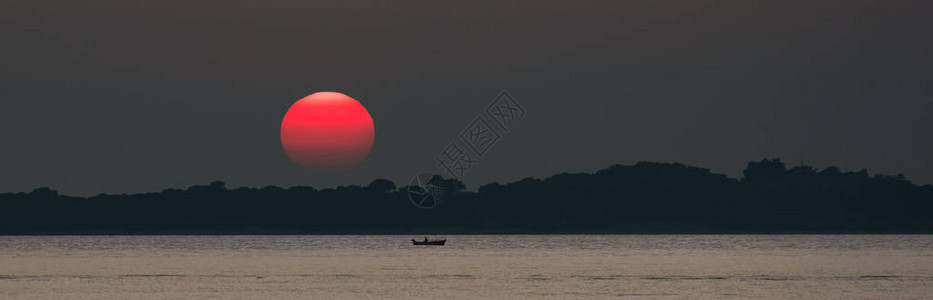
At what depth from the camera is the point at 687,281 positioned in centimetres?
11656

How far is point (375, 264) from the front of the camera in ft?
520

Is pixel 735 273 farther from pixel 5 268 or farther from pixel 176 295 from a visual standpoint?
pixel 5 268

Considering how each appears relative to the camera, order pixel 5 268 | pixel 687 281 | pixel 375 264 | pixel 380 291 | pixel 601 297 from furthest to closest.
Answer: pixel 375 264 < pixel 5 268 < pixel 687 281 < pixel 380 291 < pixel 601 297

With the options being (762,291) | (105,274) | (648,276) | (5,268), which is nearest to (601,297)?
(762,291)

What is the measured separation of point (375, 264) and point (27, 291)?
194 feet

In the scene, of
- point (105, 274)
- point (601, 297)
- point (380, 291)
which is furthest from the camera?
point (105, 274)

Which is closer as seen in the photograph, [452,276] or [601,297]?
[601,297]

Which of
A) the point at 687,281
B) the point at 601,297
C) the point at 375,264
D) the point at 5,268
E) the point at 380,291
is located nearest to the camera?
the point at 601,297

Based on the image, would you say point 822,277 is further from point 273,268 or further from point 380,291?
point 273,268

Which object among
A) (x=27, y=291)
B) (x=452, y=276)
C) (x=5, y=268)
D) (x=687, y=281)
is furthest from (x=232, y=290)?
(x=5, y=268)

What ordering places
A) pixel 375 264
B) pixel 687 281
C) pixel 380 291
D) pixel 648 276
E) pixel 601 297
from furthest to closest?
pixel 375 264, pixel 648 276, pixel 687 281, pixel 380 291, pixel 601 297

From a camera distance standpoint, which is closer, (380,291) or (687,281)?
(380,291)

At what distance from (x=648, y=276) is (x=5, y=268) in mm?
71283

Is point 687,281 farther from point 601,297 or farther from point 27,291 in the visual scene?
point 27,291
